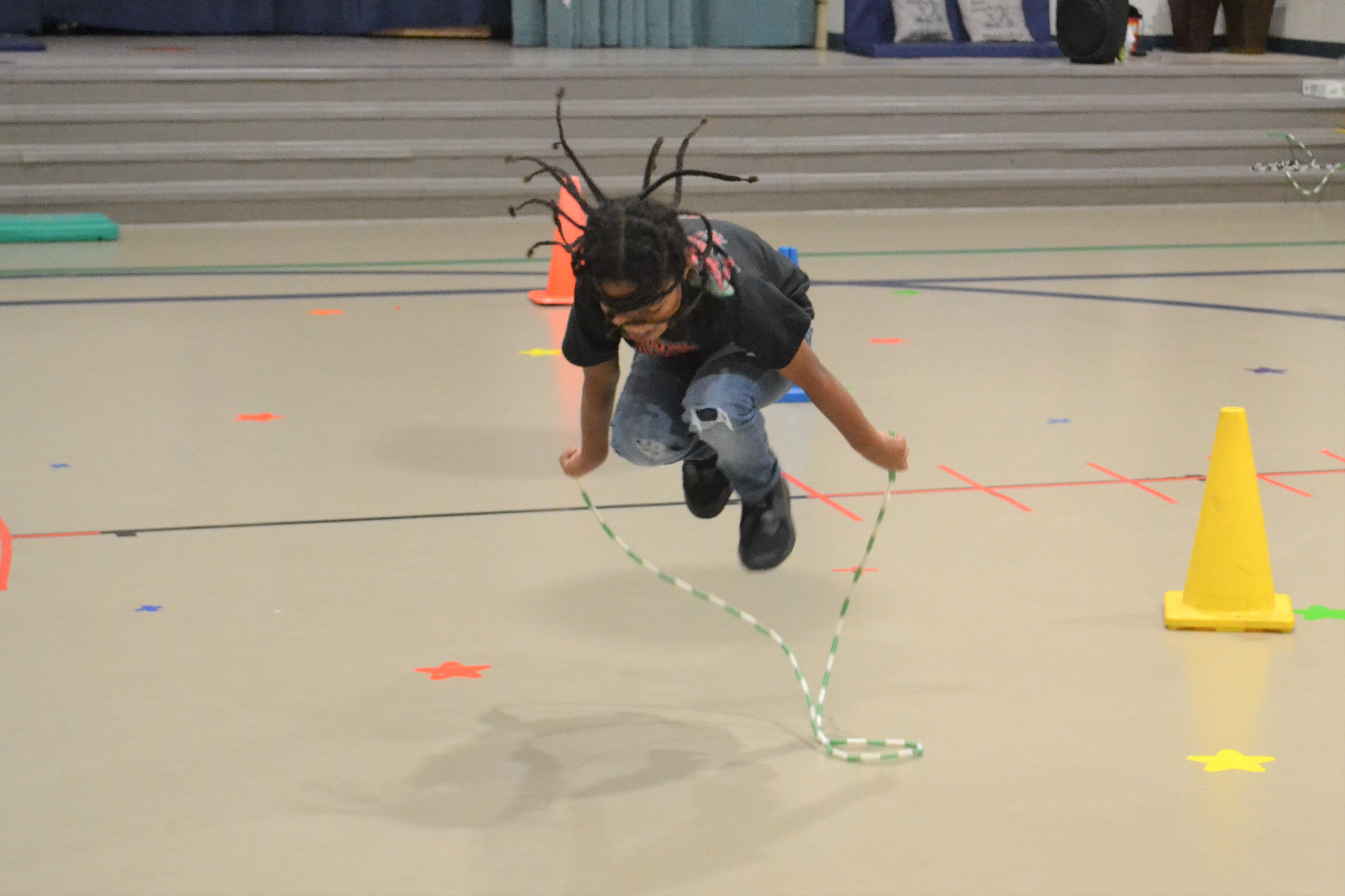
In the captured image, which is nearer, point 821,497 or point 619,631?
point 619,631

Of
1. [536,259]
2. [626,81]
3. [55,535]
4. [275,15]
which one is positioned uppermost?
[275,15]

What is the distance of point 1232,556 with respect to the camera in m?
2.45

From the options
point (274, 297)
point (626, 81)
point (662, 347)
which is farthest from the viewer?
point (626, 81)

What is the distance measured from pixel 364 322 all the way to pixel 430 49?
4100 millimetres

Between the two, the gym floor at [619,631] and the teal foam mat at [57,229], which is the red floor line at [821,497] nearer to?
the gym floor at [619,631]

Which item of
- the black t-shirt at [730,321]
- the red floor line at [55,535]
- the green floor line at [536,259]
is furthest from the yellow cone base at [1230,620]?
the green floor line at [536,259]

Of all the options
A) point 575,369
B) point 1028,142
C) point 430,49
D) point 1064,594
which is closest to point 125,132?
point 430,49

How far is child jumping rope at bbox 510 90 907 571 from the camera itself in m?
1.92

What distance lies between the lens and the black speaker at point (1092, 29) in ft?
25.0

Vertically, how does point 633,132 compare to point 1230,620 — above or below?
above

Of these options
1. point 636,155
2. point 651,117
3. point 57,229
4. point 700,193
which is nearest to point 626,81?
point 651,117

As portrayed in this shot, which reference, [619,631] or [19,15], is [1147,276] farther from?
[19,15]

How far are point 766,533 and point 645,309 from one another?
0.47 meters

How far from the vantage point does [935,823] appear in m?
1.86
